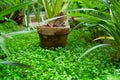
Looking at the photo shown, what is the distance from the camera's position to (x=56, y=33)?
2916mm

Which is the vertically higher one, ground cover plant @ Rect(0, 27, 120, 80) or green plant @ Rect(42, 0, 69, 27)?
green plant @ Rect(42, 0, 69, 27)

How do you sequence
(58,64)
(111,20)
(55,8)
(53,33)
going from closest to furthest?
(111,20), (58,64), (53,33), (55,8)

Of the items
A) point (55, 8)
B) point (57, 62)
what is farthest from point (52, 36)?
point (57, 62)

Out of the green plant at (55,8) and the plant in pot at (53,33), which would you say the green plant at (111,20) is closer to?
the plant in pot at (53,33)

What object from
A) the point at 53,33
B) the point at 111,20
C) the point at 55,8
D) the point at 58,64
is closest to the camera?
the point at 111,20

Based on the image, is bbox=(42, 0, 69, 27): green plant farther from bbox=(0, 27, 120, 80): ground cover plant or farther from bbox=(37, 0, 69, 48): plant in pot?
bbox=(0, 27, 120, 80): ground cover plant

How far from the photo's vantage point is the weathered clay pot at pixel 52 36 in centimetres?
291

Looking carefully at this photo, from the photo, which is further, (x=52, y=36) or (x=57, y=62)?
(x=52, y=36)

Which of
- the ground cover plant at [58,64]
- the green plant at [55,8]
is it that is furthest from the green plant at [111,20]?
the green plant at [55,8]

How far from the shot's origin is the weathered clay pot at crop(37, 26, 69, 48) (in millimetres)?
2908

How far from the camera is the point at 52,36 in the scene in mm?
2936

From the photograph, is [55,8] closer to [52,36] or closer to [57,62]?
[52,36]

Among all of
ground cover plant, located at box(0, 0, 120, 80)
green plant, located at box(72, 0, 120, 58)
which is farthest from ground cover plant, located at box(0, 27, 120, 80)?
green plant, located at box(72, 0, 120, 58)

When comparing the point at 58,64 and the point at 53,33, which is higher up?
the point at 53,33
